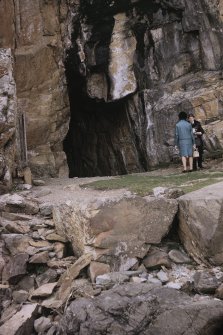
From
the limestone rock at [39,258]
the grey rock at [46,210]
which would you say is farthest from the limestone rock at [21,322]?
the grey rock at [46,210]

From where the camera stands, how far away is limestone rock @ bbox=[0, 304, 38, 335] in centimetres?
488

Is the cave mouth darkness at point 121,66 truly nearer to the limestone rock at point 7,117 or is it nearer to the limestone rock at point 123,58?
the limestone rock at point 123,58

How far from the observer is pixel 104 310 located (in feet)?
15.5

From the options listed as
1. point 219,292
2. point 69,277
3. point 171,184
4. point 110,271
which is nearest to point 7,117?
point 171,184

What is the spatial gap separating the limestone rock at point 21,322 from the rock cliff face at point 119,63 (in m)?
8.56

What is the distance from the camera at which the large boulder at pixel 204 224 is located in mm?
5586

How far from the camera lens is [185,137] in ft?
33.8

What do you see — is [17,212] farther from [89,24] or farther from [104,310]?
[89,24]

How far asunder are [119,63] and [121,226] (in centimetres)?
969


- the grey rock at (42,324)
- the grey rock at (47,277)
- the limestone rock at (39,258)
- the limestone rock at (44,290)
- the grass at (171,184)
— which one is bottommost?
the grey rock at (42,324)

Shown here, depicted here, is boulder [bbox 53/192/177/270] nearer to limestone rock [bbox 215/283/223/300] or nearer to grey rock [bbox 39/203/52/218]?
grey rock [bbox 39/203/52/218]

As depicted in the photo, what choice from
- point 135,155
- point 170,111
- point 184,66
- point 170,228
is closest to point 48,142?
point 135,155

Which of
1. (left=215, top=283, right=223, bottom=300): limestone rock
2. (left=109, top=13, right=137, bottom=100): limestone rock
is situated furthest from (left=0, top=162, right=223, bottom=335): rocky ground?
(left=109, top=13, right=137, bottom=100): limestone rock

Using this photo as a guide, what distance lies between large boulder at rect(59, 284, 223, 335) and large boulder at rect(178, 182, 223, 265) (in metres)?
0.95
